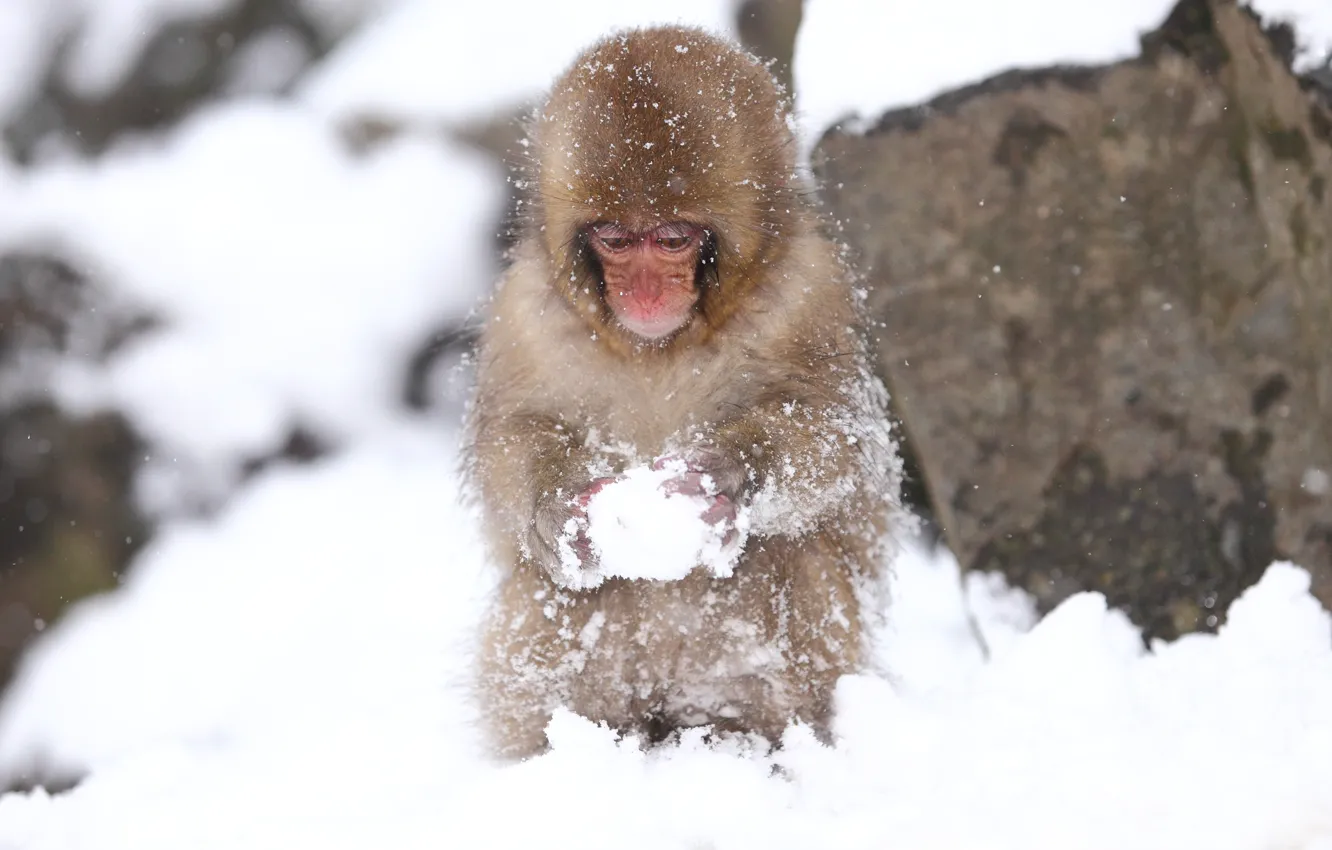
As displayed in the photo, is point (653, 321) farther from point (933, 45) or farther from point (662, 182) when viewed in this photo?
point (933, 45)

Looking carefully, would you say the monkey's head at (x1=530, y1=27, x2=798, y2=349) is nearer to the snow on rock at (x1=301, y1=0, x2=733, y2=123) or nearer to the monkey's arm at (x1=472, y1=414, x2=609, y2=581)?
the monkey's arm at (x1=472, y1=414, x2=609, y2=581)

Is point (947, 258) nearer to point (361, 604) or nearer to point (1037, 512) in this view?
point (1037, 512)

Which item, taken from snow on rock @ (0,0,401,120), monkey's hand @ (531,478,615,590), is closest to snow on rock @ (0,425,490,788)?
monkey's hand @ (531,478,615,590)

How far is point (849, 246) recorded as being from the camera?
2.88 meters

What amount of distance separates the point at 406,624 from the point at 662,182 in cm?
170

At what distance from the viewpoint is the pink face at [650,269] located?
6.57 ft

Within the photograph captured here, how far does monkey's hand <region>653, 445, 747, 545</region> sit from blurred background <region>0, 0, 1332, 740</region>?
97cm

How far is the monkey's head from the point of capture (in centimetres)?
195

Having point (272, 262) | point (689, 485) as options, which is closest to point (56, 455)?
point (272, 262)

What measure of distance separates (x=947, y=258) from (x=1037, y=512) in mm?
709

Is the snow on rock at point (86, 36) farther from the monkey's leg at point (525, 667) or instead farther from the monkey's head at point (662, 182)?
the monkey's leg at point (525, 667)

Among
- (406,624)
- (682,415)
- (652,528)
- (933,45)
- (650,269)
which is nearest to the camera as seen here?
(652,528)

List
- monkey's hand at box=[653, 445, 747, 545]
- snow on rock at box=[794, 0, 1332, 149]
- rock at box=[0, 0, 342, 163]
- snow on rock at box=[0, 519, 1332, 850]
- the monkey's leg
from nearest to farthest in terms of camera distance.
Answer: snow on rock at box=[0, 519, 1332, 850], monkey's hand at box=[653, 445, 747, 545], the monkey's leg, snow on rock at box=[794, 0, 1332, 149], rock at box=[0, 0, 342, 163]

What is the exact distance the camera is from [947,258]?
117 inches
